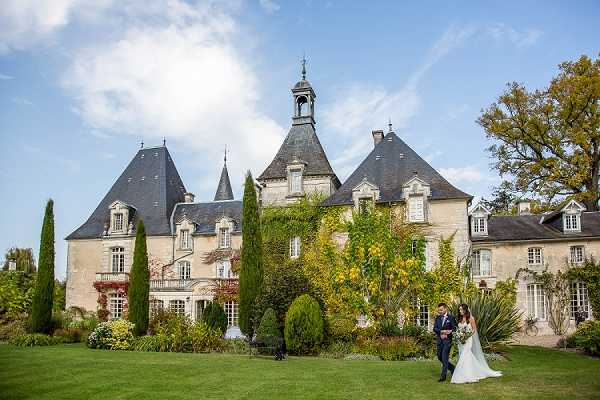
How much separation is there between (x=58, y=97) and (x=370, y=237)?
12.4 m

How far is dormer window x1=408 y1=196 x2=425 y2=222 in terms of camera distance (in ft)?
75.2

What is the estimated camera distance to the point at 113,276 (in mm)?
28062

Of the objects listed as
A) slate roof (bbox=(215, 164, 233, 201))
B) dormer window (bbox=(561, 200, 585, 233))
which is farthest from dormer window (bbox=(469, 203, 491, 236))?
slate roof (bbox=(215, 164, 233, 201))

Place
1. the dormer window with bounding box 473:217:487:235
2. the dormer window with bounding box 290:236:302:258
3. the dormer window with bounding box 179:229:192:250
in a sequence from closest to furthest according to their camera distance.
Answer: the dormer window with bounding box 290:236:302:258, the dormer window with bounding box 473:217:487:235, the dormer window with bounding box 179:229:192:250

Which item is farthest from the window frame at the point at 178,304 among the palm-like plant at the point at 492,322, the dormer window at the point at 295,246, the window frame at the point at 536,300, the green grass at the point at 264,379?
the window frame at the point at 536,300

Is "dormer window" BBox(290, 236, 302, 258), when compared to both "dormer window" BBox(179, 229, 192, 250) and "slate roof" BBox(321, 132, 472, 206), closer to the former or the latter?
"slate roof" BBox(321, 132, 472, 206)

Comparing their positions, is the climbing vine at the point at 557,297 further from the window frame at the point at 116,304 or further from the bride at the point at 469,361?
the window frame at the point at 116,304

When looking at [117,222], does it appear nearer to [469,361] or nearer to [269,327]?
[269,327]

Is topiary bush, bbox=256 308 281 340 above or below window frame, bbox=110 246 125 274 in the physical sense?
below

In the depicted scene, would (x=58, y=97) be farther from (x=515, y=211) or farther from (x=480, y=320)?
(x=515, y=211)

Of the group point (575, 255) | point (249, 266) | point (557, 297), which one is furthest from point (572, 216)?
point (249, 266)

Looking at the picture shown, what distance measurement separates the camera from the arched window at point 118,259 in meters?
28.7

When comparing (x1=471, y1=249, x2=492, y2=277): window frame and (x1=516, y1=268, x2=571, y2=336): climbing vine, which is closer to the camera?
(x1=516, y1=268, x2=571, y2=336): climbing vine

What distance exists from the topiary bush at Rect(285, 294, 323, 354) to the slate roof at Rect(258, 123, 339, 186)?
10.7 m
